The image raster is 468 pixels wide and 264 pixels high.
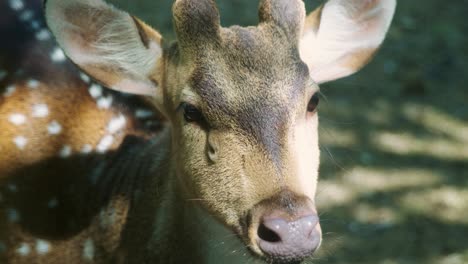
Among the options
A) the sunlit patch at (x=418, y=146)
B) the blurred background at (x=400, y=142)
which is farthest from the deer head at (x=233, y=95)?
the sunlit patch at (x=418, y=146)

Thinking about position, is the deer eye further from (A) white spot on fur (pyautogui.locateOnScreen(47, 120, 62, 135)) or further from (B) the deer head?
(A) white spot on fur (pyautogui.locateOnScreen(47, 120, 62, 135))

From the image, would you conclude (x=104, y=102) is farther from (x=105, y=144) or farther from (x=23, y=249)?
(x=23, y=249)

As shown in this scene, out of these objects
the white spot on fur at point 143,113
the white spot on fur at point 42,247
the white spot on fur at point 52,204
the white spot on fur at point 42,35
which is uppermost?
the white spot on fur at point 42,35

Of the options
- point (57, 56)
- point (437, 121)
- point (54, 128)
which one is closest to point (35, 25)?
point (57, 56)

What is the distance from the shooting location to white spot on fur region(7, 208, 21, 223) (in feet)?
11.1

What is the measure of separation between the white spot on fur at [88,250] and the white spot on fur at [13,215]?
0.32m

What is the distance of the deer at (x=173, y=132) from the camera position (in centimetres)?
261

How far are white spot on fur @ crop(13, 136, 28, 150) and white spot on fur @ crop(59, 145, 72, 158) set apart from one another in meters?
0.16

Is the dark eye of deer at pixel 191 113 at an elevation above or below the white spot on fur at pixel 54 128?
above

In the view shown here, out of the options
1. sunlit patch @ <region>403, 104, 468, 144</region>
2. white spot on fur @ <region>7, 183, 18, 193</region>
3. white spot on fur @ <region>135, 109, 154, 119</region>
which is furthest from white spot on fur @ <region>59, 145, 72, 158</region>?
sunlit patch @ <region>403, 104, 468, 144</region>

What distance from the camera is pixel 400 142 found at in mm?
5176

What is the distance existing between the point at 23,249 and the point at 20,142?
17.5 inches

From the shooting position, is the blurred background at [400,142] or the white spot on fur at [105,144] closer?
the white spot on fur at [105,144]

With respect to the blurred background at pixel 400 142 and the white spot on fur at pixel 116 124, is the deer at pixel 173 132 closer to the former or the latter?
the white spot on fur at pixel 116 124
